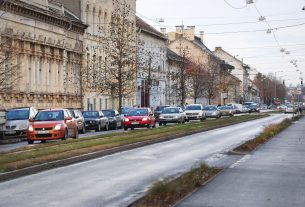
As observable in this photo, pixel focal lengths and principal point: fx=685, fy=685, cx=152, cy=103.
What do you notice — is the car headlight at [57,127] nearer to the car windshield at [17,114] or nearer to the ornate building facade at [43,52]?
the car windshield at [17,114]

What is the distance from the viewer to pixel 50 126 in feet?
99.4

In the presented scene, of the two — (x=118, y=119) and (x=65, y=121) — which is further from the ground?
(x=65, y=121)

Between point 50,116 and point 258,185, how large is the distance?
1907cm

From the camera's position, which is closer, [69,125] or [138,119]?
[69,125]

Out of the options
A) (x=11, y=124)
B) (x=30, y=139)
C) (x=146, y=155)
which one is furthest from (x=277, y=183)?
(x=11, y=124)

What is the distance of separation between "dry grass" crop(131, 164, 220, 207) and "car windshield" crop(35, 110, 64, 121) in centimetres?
1732

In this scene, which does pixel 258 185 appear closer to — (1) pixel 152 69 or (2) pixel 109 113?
(2) pixel 109 113

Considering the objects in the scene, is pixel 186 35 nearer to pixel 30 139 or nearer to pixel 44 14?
pixel 44 14

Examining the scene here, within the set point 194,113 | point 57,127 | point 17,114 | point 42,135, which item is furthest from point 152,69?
point 42,135

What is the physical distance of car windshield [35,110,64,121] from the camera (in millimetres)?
31297

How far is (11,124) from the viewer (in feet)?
115

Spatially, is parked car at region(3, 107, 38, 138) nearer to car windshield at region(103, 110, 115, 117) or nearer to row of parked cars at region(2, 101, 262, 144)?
row of parked cars at region(2, 101, 262, 144)

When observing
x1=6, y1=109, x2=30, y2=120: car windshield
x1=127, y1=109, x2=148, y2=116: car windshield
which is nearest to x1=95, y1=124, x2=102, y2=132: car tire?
x1=127, y1=109, x2=148, y2=116: car windshield

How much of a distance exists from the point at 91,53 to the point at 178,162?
1936 inches
